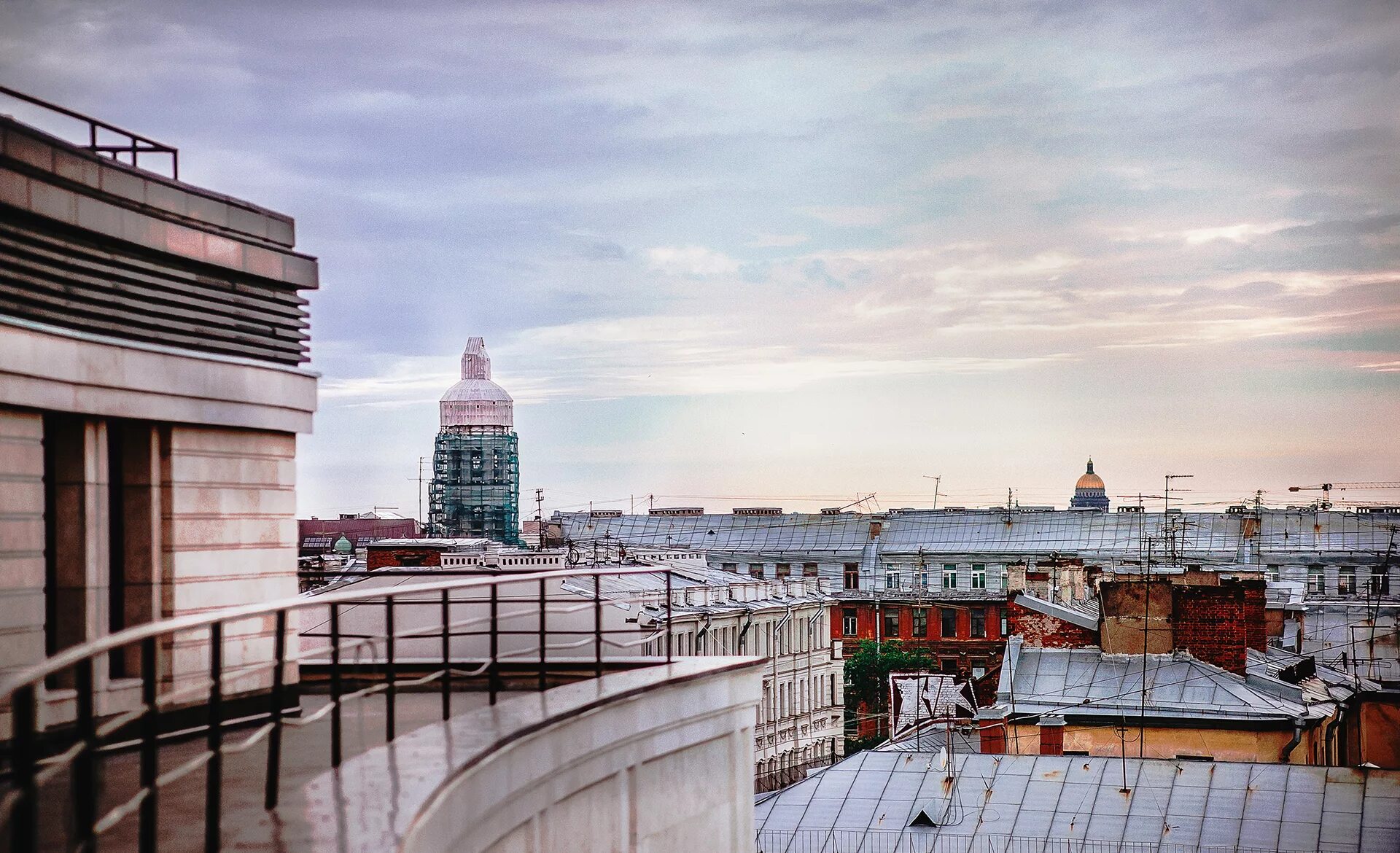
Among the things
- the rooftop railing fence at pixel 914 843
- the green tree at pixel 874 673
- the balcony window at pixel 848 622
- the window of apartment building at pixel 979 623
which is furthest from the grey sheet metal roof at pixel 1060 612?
the balcony window at pixel 848 622

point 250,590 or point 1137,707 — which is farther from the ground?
point 250,590

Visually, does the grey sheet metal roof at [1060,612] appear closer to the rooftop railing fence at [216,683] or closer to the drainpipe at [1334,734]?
the drainpipe at [1334,734]

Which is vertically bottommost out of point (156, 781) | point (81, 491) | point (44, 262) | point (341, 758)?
point (341, 758)

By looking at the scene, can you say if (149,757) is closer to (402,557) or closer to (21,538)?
(21,538)

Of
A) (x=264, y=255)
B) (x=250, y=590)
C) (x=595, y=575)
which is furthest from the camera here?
(x=264, y=255)

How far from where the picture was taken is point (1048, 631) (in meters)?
35.0

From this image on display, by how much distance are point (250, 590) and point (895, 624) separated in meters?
60.9

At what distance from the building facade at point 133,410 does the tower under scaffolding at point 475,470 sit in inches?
3812

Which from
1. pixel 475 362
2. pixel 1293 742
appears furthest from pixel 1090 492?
pixel 1293 742

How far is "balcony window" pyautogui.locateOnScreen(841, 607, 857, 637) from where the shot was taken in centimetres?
6938

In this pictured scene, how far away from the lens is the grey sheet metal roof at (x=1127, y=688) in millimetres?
28422

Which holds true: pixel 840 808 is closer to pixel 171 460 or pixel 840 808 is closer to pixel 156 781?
pixel 171 460

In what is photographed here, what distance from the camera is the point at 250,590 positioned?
9258mm

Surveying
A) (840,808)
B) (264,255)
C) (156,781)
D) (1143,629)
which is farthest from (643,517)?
(156,781)
